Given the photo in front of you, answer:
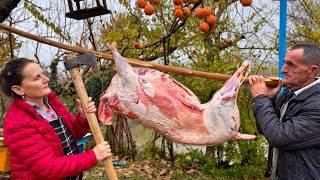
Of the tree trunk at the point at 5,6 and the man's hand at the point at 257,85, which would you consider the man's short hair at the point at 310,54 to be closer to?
the man's hand at the point at 257,85

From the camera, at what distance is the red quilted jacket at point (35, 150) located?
7.73 feet

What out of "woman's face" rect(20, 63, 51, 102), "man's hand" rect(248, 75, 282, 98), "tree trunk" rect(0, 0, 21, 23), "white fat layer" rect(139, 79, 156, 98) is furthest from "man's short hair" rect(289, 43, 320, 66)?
"tree trunk" rect(0, 0, 21, 23)

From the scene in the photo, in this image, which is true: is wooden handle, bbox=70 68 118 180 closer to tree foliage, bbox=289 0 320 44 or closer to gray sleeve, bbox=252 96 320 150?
gray sleeve, bbox=252 96 320 150

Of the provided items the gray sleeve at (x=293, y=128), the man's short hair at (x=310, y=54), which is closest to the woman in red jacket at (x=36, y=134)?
the gray sleeve at (x=293, y=128)

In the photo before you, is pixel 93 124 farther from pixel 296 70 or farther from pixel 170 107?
pixel 296 70

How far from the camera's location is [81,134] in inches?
111

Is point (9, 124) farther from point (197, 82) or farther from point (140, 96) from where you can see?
point (197, 82)

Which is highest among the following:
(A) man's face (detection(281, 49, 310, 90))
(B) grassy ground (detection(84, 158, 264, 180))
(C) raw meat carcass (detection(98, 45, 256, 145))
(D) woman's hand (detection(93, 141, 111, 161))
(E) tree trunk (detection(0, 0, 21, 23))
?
(E) tree trunk (detection(0, 0, 21, 23))

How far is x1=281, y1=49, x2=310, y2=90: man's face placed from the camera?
2594 millimetres

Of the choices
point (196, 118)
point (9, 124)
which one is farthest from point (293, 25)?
point (9, 124)

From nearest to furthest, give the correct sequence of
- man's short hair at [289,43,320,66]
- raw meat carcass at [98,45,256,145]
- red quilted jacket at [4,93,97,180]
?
red quilted jacket at [4,93,97,180] → man's short hair at [289,43,320,66] → raw meat carcass at [98,45,256,145]

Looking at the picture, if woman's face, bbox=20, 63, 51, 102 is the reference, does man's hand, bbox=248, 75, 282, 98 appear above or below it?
below

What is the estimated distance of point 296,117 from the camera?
8.28 feet

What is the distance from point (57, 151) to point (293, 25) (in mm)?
9624
